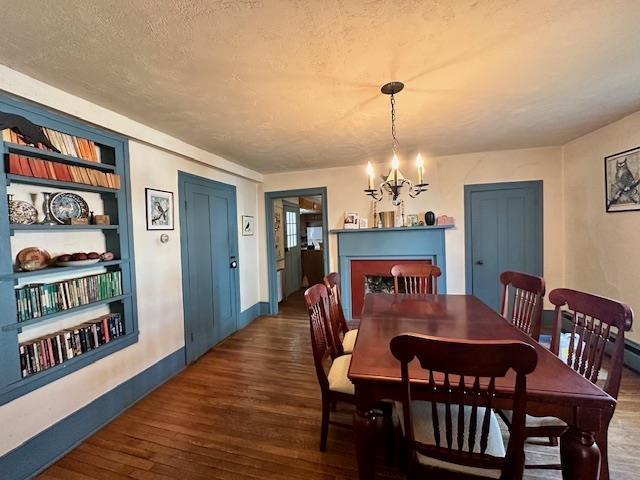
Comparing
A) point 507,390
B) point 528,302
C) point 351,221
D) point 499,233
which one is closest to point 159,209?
point 351,221

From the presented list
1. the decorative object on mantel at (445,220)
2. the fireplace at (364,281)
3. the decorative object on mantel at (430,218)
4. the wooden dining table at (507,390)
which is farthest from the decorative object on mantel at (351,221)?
the wooden dining table at (507,390)

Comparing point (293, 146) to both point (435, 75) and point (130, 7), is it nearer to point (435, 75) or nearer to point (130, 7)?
point (435, 75)

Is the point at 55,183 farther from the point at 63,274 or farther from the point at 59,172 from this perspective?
the point at 63,274

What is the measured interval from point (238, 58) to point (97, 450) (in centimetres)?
261

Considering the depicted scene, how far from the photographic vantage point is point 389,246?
3992mm

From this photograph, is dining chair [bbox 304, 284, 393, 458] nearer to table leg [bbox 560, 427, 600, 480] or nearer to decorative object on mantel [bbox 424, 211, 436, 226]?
table leg [bbox 560, 427, 600, 480]

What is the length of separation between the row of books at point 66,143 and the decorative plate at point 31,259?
0.65m

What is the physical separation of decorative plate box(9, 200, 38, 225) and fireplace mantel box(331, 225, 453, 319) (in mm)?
3154

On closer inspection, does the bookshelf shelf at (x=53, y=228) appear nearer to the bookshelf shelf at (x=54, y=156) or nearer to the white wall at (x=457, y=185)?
the bookshelf shelf at (x=54, y=156)

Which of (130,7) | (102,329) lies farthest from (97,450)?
(130,7)

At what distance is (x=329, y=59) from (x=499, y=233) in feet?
10.9

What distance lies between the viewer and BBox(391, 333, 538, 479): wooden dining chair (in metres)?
0.89

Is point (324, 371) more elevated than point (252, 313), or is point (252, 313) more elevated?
point (324, 371)

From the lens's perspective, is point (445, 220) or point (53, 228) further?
point (445, 220)
